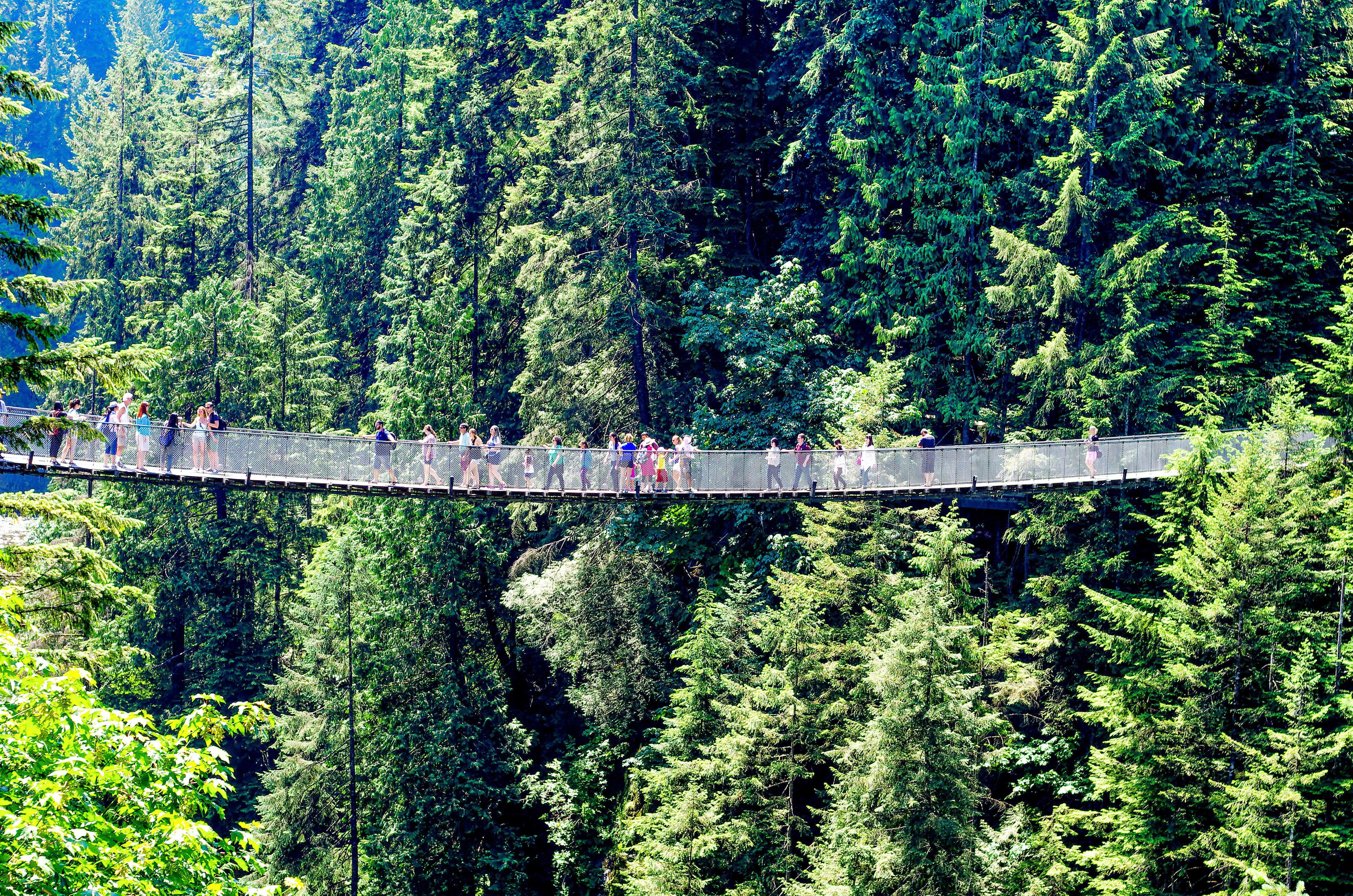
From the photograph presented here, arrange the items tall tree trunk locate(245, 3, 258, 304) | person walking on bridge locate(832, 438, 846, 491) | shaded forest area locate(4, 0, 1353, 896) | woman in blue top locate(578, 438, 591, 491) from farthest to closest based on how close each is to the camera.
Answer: tall tree trunk locate(245, 3, 258, 304) < woman in blue top locate(578, 438, 591, 491) < person walking on bridge locate(832, 438, 846, 491) < shaded forest area locate(4, 0, 1353, 896)

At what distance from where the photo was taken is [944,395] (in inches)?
1222

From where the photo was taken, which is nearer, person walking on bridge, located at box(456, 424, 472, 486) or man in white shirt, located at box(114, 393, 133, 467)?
A: man in white shirt, located at box(114, 393, 133, 467)

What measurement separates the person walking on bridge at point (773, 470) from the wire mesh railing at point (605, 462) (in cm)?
2

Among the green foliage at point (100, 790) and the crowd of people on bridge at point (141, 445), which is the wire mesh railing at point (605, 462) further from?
the green foliage at point (100, 790)

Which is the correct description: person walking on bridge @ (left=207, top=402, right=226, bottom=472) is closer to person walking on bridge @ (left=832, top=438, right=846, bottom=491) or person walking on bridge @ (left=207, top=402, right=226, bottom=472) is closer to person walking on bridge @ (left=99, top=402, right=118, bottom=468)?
person walking on bridge @ (left=99, top=402, right=118, bottom=468)

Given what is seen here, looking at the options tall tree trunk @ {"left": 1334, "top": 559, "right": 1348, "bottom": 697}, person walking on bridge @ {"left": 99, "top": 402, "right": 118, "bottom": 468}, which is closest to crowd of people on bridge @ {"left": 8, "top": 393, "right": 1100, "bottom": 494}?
person walking on bridge @ {"left": 99, "top": 402, "right": 118, "bottom": 468}

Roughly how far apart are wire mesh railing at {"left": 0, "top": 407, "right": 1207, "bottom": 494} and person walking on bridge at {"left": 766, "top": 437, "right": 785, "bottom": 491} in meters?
0.02

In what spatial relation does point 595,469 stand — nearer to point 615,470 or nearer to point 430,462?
point 615,470

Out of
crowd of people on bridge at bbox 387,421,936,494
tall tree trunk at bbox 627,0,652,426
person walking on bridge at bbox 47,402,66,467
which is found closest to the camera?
person walking on bridge at bbox 47,402,66,467

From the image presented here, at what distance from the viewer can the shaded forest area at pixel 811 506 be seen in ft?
70.2

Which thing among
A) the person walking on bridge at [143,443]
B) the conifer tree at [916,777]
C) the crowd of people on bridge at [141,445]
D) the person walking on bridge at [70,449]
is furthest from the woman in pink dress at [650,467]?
the person walking on bridge at [70,449]

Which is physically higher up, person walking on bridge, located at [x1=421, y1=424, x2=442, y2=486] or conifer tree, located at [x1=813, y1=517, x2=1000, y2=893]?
person walking on bridge, located at [x1=421, y1=424, x2=442, y2=486]

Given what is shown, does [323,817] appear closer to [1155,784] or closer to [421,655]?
[421,655]

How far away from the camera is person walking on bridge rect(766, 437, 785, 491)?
24.6 metres
